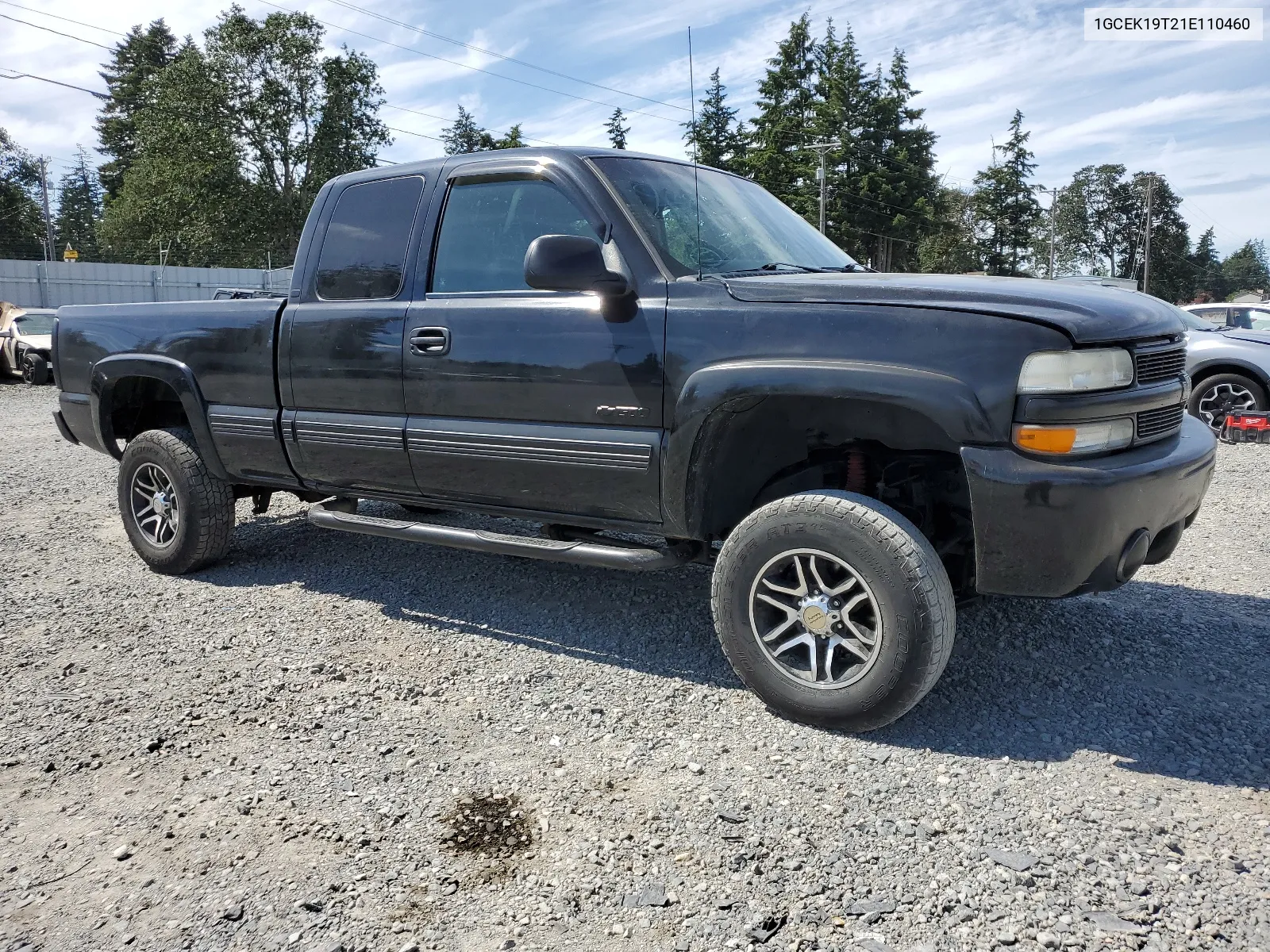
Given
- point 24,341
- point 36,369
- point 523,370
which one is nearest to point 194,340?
point 523,370

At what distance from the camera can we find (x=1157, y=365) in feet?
10.5

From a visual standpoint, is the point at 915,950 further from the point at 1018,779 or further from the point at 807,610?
the point at 807,610

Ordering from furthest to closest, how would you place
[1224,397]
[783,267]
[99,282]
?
[99,282]
[1224,397]
[783,267]

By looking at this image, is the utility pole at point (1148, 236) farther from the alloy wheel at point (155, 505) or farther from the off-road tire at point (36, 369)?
the alloy wheel at point (155, 505)

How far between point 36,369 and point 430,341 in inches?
639

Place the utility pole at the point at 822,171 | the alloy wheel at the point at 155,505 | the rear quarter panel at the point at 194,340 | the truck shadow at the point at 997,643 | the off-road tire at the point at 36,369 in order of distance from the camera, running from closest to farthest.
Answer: the truck shadow at the point at 997,643 → the rear quarter panel at the point at 194,340 → the alloy wheel at the point at 155,505 → the off-road tire at the point at 36,369 → the utility pole at the point at 822,171

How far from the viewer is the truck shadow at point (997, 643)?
315 cm

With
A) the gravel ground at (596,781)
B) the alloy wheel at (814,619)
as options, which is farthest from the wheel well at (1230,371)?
the alloy wheel at (814,619)

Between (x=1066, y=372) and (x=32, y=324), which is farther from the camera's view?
(x=32, y=324)

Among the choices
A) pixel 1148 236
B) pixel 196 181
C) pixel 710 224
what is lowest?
pixel 710 224

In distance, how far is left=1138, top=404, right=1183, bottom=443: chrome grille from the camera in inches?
123

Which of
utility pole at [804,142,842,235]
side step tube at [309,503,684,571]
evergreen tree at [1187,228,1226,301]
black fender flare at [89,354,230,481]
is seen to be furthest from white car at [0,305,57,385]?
evergreen tree at [1187,228,1226,301]

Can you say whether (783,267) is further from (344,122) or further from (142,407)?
(344,122)

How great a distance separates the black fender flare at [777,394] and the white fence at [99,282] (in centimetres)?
2701
